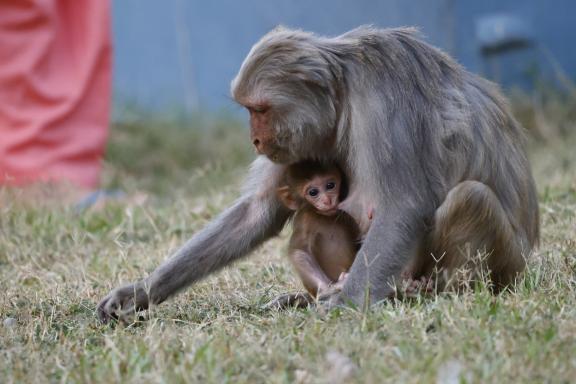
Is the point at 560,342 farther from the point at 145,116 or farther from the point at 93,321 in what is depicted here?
the point at 145,116

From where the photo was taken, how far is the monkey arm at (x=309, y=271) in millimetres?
5872

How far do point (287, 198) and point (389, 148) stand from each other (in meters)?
0.79

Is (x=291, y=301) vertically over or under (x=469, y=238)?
under

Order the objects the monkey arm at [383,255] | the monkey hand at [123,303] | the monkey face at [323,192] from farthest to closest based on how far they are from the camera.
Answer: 1. the monkey face at [323,192]
2. the monkey hand at [123,303]
3. the monkey arm at [383,255]

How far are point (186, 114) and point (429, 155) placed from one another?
752 centimetres

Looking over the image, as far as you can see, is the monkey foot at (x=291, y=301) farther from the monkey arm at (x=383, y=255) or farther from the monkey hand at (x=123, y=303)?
the monkey hand at (x=123, y=303)

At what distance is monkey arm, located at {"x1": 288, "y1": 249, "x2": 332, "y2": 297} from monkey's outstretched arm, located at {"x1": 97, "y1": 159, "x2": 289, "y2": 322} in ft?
0.84

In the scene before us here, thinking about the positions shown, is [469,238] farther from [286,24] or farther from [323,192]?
[286,24]

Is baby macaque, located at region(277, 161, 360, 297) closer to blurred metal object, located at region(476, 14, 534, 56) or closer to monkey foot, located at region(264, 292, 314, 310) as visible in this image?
monkey foot, located at region(264, 292, 314, 310)

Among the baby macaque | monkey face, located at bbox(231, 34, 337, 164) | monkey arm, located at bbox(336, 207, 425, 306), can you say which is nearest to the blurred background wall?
the baby macaque

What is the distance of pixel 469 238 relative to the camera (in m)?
5.48

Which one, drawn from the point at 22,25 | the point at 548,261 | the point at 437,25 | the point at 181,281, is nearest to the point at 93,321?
the point at 181,281

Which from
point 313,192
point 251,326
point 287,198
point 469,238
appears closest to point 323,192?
point 313,192

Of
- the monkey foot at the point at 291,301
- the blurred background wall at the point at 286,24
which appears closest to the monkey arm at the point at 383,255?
the monkey foot at the point at 291,301
